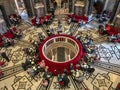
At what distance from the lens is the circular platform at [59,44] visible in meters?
11.4

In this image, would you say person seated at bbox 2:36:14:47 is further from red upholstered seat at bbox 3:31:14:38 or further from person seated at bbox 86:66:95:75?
person seated at bbox 86:66:95:75

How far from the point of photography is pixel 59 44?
47.4 ft

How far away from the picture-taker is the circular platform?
37.3 feet

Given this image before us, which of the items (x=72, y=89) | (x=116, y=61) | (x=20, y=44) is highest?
(x=20, y=44)

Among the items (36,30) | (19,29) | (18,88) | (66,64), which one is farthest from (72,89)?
(19,29)

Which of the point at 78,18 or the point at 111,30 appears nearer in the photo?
the point at 111,30

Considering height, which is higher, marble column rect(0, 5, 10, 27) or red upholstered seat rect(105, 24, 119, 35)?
marble column rect(0, 5, 10, 27)

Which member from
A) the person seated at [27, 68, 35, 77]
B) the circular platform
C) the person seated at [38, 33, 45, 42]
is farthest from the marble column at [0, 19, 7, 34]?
the person seated at [27, 68, 35, 77]

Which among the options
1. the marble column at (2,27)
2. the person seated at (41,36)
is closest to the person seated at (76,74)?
the person seated at (41,36)

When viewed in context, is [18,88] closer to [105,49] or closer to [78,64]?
[78,64]

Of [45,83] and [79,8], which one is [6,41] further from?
[79,8]

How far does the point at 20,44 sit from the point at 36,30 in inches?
107

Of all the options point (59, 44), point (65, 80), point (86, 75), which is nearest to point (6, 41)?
point (59, 44)

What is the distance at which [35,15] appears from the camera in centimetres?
1658
